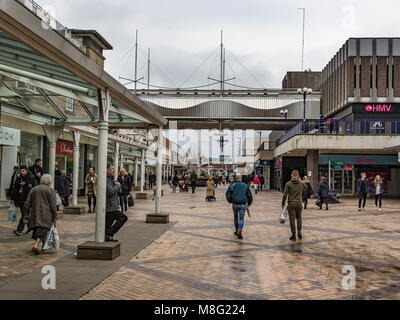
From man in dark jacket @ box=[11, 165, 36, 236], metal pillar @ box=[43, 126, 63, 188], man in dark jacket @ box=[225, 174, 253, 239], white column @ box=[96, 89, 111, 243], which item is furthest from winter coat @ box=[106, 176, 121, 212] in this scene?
metal pillar @ box=[43, 126, 63, 188]

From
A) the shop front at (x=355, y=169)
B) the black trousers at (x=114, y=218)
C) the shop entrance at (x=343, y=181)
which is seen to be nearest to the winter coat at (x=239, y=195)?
the black trousers at (x=114, y=218)

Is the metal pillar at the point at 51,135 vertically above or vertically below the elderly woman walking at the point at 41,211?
above

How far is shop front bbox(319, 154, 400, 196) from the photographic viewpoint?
1243 inches

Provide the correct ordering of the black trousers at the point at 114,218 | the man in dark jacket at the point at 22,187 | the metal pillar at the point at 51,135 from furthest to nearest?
the metal pillar at the point at 51,135
the man in dark jacket at the point at 22,187
the black trousers at the point at 114,218

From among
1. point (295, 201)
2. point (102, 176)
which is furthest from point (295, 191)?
point (102, 176)

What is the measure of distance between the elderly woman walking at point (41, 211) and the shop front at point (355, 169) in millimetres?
27108

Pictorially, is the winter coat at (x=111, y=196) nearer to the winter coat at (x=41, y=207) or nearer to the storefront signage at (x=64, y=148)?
the winter coat at (x=41, y=207)

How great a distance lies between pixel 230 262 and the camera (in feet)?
25.3

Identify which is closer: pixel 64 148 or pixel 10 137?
pixel 10 137

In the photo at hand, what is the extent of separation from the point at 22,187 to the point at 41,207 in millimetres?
2490

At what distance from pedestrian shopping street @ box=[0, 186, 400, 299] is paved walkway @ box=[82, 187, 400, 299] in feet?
0.05

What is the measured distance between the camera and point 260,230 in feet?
39.8

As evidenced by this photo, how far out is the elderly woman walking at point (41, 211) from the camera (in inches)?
320

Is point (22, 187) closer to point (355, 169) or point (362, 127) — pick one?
point (362, 127)
